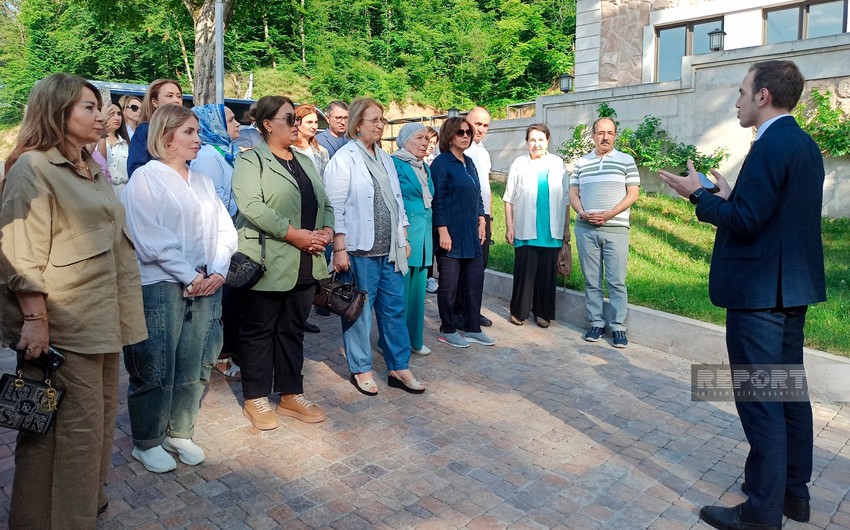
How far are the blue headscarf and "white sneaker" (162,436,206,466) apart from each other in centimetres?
220

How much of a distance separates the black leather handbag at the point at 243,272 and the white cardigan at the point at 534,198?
3.69 m

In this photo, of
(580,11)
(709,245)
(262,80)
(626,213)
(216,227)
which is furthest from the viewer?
(262,80)

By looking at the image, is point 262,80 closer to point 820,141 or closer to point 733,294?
point 820,141

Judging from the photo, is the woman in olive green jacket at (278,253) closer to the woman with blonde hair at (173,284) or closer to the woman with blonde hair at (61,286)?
the woman with blonde hair at (173,284)

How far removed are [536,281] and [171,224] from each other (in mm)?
4567

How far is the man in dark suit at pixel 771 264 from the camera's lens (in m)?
3.42

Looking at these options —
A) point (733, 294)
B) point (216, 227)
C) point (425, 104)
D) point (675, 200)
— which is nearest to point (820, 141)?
point (675, 200)

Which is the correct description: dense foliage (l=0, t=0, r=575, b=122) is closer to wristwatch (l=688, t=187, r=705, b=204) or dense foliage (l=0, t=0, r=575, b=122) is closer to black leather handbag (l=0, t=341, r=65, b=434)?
wristwatch (l=688, t=187, r=705, b=204)

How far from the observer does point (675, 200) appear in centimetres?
1252

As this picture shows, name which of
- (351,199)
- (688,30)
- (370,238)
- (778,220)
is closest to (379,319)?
(370,238)

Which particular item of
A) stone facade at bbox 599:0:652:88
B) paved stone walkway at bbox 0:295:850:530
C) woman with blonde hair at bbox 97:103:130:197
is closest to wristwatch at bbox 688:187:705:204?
paved stone walkway at bbox 0:295:850:530

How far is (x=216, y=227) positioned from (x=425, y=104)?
3031cm

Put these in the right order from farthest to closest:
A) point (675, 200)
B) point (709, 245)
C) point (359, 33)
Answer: point (359, 33)
point (675, 200)
point (709, 245)

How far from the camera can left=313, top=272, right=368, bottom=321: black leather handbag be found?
5.05 m
